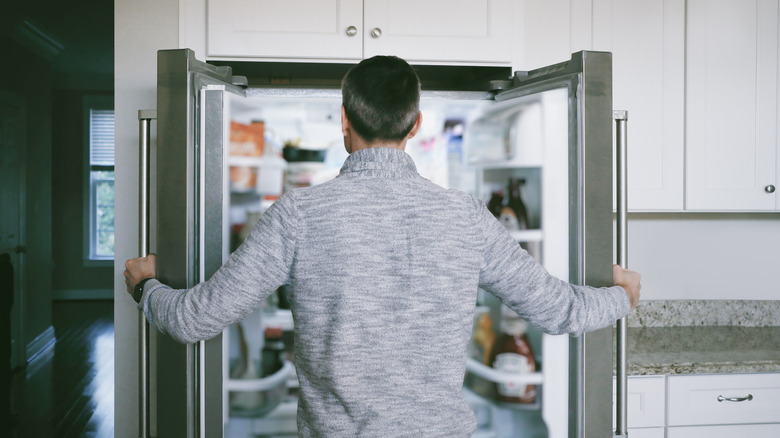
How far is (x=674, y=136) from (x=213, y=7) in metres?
1.50

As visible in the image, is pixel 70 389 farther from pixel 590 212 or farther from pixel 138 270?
pixel 590 212

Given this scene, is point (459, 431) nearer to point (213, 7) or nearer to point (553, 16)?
point (213, 7)

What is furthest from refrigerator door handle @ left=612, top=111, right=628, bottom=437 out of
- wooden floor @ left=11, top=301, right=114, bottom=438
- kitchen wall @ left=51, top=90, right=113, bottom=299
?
kitchen wall @ left=51, top=90, right=113, bottom=299

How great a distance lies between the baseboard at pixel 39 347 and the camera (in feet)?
15.9

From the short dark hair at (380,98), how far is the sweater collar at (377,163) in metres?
0.03

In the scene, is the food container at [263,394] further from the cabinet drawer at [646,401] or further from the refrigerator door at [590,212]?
the cabinet drawer at [646,401]

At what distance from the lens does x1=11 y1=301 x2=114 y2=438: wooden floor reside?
337cm

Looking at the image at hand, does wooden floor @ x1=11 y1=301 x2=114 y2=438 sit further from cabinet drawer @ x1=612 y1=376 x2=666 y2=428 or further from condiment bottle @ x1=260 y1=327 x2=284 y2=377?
cabinet drawer @ x1=612 y1=376 x2=666 y2=428

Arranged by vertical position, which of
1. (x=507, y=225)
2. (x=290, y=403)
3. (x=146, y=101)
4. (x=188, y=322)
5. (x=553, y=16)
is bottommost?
(x=290, y=403)

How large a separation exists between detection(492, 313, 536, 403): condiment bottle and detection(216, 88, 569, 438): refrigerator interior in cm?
2

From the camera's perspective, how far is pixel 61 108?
25.0 feet

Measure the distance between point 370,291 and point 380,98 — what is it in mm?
315

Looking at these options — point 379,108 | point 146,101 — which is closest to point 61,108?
point 146,101

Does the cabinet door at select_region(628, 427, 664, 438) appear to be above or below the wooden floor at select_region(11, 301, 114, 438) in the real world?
above
